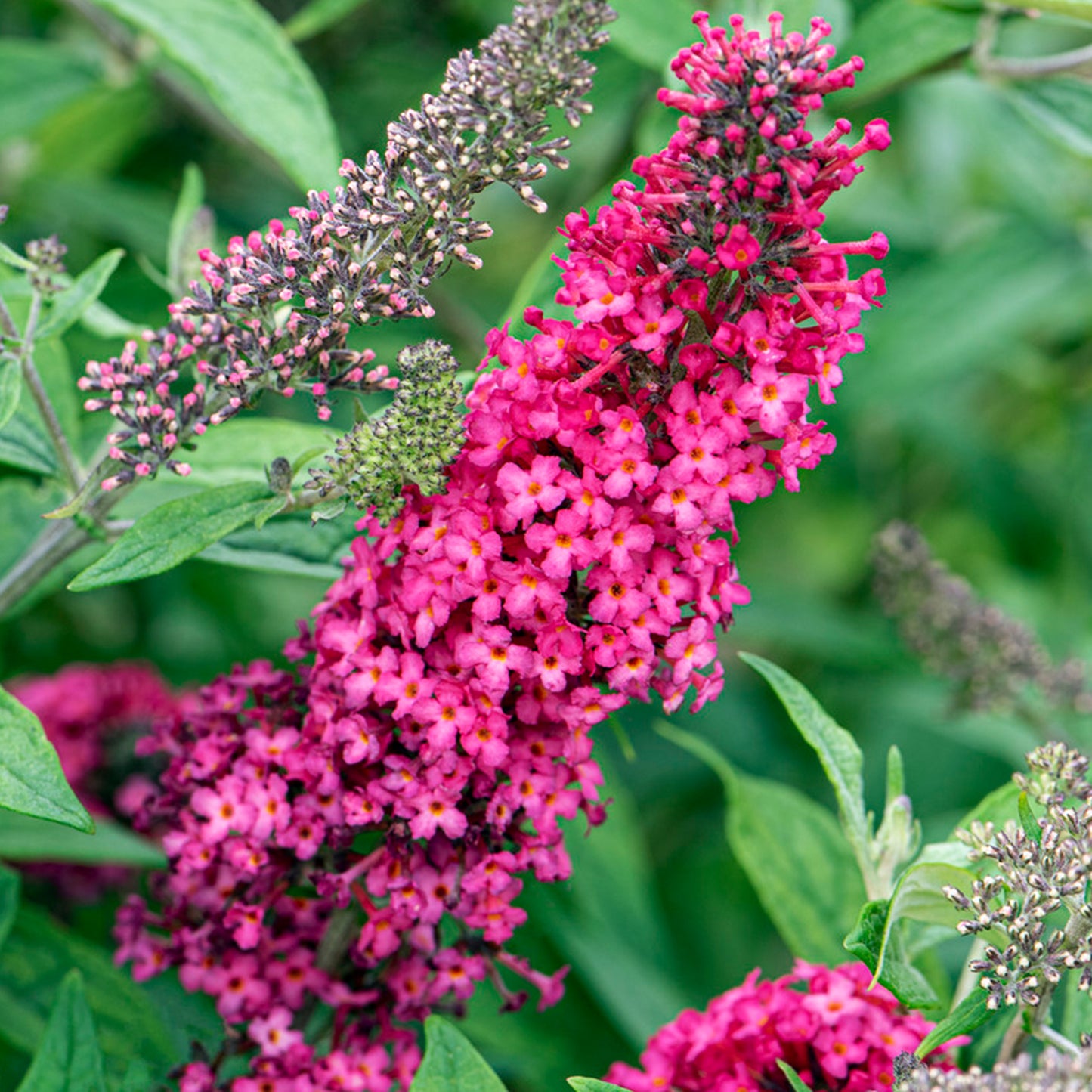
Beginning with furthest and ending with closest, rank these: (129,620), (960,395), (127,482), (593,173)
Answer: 1. (960,395)
2. (129,620)
3. (593,173)
4. (127,482)

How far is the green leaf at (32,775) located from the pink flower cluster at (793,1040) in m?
0.72

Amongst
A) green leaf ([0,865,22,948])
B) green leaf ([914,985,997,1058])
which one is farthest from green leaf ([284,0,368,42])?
green leaf ([914,985,997,1058])

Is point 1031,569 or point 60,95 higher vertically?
point 60,95

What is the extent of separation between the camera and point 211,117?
278 centimetres

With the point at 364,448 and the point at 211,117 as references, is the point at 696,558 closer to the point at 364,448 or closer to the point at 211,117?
the point at 364,448

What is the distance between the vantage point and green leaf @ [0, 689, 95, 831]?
1306mm

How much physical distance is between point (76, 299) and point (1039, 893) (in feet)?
3.95

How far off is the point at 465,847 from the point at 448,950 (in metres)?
0.17

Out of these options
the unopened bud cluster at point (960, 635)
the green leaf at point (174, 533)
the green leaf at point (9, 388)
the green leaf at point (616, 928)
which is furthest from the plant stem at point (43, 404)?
the unopened bud cluster at point (960, 635)

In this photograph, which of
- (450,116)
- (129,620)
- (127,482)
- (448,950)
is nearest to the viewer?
(450,116)

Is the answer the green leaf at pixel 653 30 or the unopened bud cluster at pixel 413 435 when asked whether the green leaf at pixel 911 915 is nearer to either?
the unopened bud cluster at pixel 413 435

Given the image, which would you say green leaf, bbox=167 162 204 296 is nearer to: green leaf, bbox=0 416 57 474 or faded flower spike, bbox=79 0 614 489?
green leaf, bbox=0 416 57 474

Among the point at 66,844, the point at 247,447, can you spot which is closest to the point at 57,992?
the point at 66,844

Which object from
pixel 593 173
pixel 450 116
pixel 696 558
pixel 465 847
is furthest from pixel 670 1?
pixel 465 847
